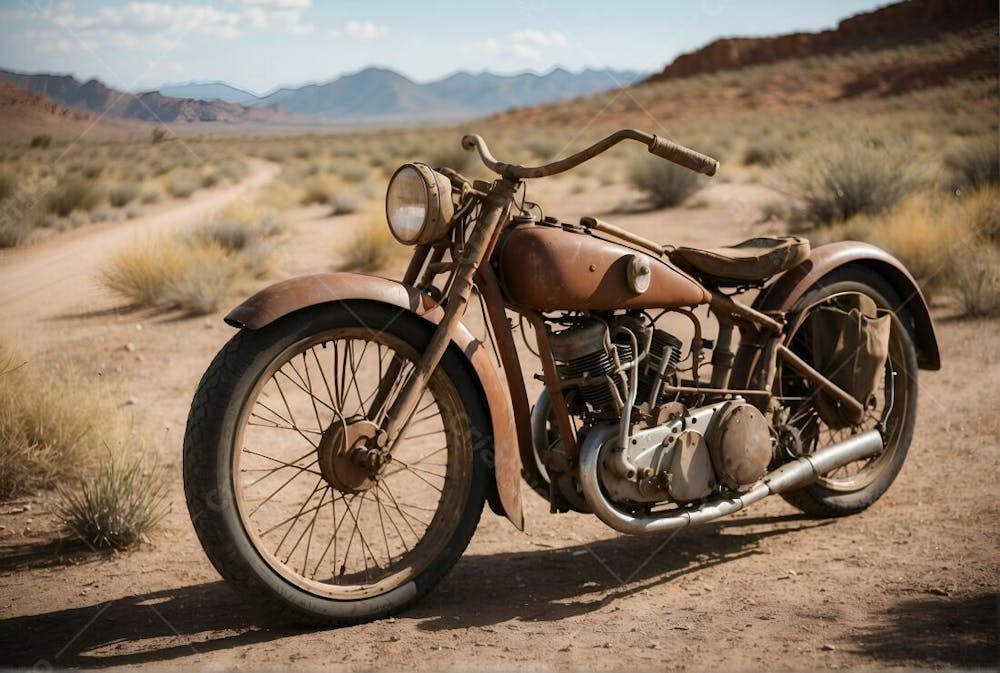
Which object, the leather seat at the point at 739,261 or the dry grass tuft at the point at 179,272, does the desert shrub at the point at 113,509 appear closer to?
the leather seat at the point at 739,261

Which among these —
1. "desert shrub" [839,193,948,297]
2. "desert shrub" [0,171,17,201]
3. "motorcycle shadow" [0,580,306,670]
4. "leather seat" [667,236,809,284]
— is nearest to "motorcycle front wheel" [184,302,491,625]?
"motorcycle shadow" [0,580,306,670]

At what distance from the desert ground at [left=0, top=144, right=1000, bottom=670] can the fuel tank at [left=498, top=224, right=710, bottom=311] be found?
3.84 feet

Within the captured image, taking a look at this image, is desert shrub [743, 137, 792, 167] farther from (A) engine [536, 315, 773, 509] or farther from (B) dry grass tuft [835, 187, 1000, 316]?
(A) engine [536, 315, 773, 509]

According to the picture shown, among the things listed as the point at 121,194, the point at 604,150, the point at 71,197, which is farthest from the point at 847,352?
the point at 121,194

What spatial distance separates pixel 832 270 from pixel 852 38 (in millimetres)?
74210

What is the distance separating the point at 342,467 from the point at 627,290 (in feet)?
4.08

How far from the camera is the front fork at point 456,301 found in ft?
11.6

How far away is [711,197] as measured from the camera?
17266 mm

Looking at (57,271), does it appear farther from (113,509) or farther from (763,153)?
(763,153)

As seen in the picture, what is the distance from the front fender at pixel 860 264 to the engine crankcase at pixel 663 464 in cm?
73

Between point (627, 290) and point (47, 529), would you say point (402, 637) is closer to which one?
point (627, 290)

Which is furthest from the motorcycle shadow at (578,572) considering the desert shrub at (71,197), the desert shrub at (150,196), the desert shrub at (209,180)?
the desert shrub at (209,180)

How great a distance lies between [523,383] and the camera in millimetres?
3756

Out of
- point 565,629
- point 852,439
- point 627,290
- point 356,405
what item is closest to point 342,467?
point 565,629
